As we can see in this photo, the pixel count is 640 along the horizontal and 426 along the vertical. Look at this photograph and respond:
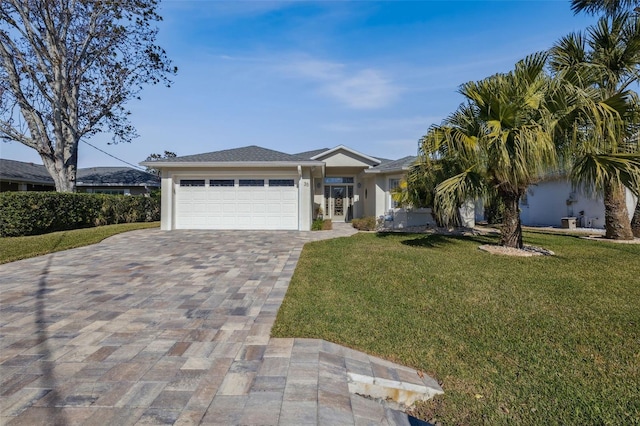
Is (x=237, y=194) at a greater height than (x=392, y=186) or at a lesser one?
lesser

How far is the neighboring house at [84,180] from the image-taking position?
18.9m

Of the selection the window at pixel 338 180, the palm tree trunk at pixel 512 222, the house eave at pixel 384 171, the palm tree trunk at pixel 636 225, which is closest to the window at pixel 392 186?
the house eave at pixel 384 171

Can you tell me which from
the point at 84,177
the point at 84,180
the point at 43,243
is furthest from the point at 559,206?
the point at 84,177

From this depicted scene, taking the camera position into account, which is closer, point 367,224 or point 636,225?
point 636,225

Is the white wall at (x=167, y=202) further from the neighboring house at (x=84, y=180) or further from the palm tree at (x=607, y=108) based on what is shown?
the palm tree at (x=607, y=108)

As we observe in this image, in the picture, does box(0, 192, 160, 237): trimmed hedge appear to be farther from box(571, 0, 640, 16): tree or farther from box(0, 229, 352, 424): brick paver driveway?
box(571, 0, 640, 16): tree

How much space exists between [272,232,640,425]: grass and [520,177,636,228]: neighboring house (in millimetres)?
9890

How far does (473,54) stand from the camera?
37.3 ft

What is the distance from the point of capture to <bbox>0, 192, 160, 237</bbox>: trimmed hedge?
1087 cm

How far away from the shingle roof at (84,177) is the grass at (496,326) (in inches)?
830

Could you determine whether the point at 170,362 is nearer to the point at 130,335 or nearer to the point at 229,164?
the point at 130,335

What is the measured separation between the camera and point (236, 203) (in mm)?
13570

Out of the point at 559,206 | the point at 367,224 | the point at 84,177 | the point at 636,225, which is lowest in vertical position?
the point at 367,224

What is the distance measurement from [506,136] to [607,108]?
1.93 meters
